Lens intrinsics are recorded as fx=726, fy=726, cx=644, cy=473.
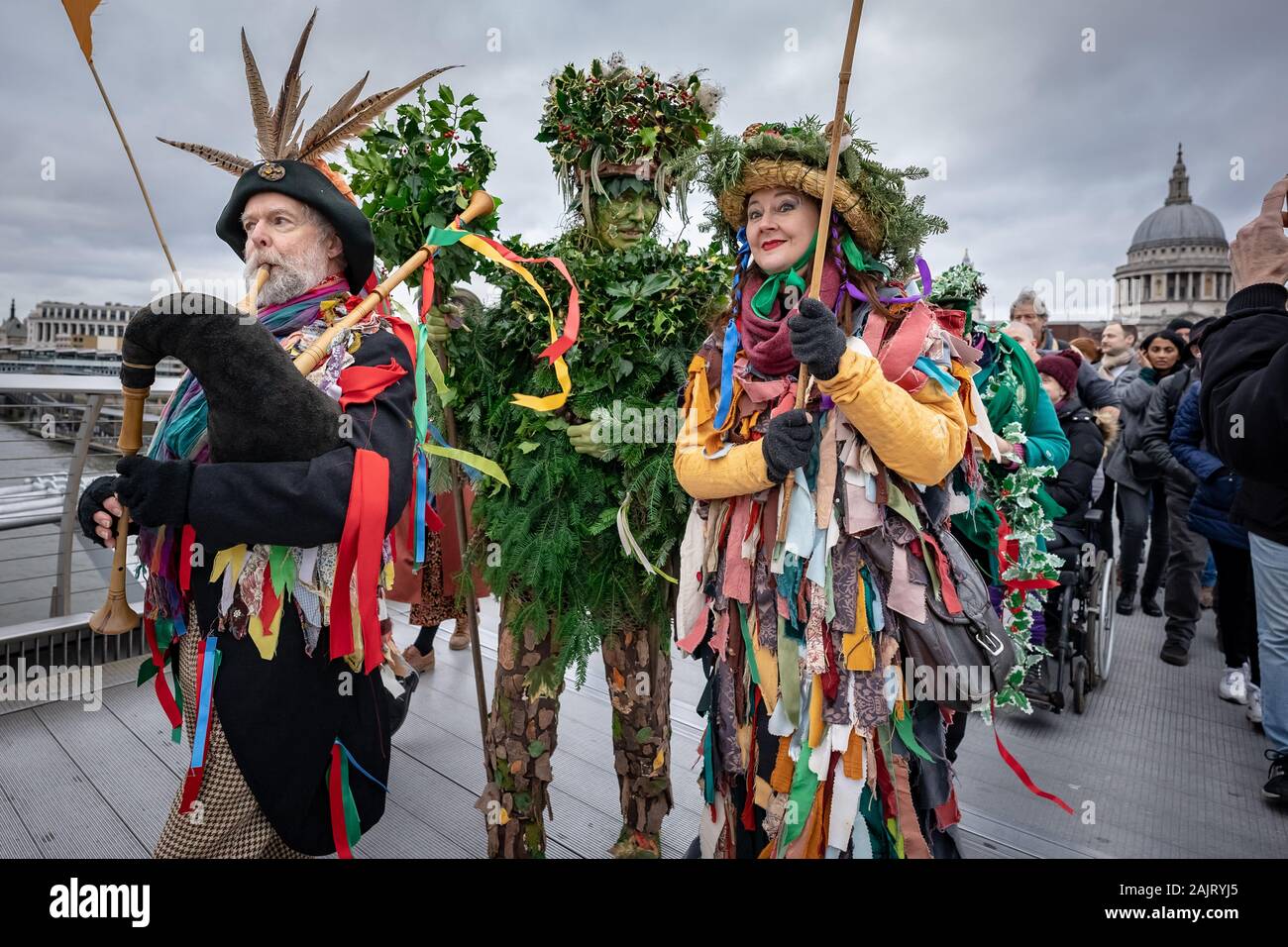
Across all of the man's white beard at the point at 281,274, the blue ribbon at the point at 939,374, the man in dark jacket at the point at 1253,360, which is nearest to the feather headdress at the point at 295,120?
the man's white beard at the point at 281,274

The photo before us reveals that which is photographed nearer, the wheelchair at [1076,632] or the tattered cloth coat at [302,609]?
the tattered cloth coat at [302,609]

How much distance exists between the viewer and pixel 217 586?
1.59m

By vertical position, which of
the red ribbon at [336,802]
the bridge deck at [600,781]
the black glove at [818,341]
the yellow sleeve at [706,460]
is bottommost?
the bridge deck at [600,781]

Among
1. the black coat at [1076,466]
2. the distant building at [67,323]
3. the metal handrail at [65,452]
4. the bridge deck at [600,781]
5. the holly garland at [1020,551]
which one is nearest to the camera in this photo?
the bridge deck at [600,781]

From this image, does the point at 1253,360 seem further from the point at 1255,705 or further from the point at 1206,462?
the point at 1255,705

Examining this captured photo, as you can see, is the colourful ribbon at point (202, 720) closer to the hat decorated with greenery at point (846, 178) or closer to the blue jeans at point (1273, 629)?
the hat decorated with greenery at point (846, 178)

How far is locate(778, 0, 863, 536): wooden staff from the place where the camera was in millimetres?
1395

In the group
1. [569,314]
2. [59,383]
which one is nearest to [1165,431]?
[569,314]

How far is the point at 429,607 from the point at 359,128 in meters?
2.37

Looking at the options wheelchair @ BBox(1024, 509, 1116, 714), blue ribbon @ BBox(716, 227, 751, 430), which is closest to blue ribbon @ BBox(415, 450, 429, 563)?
blue ribbon @ BBox(716, 227, 751, 430)

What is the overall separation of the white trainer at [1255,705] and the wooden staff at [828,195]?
334cm

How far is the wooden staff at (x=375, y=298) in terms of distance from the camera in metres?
1.56

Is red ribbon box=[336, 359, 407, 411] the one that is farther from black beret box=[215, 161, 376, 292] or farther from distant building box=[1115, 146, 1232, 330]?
distant building box=[1115, 146, 1232, 330]
